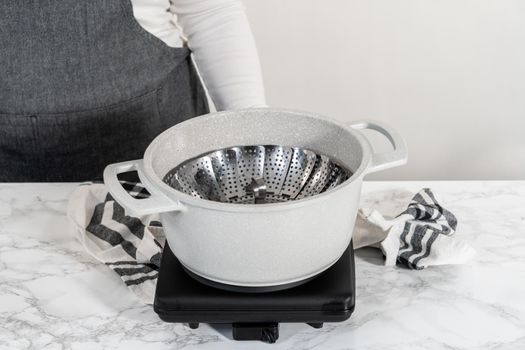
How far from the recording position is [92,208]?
1082 millimetres

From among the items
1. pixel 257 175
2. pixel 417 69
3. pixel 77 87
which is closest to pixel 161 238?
pixel 257 175

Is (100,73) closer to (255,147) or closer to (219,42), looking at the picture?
(219,42)

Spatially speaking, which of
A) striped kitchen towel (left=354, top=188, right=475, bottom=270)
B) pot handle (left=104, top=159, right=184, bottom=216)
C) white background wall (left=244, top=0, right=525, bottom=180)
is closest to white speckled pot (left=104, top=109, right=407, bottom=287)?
pot handle (left=104, top=159, right=184, bottom=216)

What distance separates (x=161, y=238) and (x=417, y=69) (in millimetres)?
1361

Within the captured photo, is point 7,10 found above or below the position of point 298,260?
above

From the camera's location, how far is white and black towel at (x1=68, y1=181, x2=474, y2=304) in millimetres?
941

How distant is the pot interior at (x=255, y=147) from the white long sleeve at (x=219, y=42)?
366mm

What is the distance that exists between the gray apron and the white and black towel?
333 mm

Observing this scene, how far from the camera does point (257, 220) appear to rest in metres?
0.74

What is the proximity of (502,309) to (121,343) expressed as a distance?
439 mm

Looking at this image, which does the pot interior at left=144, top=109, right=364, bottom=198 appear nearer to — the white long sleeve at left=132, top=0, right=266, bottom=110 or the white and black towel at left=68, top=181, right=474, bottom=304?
the white and black towel at left=68, top=181, right=474, bottom=304

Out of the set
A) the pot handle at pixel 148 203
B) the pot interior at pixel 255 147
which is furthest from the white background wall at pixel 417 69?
the pot handle at pixel 148 203

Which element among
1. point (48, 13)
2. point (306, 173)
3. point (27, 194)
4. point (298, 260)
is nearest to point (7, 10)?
point (48, 13)

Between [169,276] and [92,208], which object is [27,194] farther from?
[169,276]
